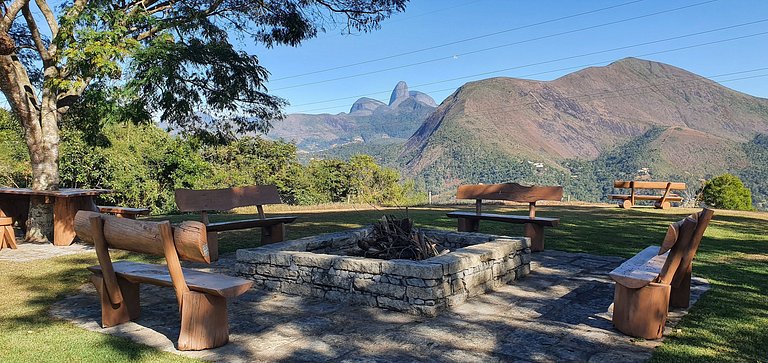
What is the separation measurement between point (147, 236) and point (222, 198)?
3361 mm

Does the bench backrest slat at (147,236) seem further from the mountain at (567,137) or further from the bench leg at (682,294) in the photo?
the mountain at (567,137)

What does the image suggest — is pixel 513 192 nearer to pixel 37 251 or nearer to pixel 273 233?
pixel 273 233

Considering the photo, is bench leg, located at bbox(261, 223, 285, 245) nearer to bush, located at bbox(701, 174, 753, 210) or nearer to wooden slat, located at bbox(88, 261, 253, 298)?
wooden slat, located at bbox(88, 261, 253, 298)

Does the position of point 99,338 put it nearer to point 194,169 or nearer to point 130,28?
point 130,28

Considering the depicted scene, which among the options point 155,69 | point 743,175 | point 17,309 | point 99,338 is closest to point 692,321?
point 99,338

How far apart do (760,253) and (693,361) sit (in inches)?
199

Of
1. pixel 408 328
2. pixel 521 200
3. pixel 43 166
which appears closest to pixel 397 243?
pixel 408 328

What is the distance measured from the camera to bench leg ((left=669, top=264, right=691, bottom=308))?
387 cm

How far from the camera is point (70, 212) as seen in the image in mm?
7238

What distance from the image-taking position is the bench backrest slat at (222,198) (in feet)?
19.4

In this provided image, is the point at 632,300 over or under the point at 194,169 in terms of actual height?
under

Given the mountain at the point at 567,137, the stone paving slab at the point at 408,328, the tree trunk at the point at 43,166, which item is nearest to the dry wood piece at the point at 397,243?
the stone paving slab at the point at 408,328

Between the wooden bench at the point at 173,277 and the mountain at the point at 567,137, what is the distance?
9075 cm

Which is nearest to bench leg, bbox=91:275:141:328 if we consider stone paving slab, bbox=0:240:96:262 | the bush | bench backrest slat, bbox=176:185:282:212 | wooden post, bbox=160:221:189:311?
wooden post, bbox=160:221:189:311
